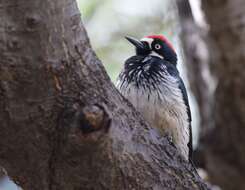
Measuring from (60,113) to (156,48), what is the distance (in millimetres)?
2656

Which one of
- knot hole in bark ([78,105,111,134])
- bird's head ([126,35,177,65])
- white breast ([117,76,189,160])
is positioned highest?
bird's head ([126,35,177,65])

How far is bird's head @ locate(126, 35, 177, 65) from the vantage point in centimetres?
460

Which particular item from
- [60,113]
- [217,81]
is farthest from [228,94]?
[60,113]

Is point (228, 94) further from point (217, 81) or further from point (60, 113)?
point (60, 113)

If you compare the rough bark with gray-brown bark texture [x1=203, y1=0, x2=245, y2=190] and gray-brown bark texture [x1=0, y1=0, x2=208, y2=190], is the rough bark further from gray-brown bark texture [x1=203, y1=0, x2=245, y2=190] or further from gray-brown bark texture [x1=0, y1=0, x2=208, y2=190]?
gray-brown bark texture [x1=0, y1=0, x2=208, y2=190]

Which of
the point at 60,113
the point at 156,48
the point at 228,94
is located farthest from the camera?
the point at 156,48

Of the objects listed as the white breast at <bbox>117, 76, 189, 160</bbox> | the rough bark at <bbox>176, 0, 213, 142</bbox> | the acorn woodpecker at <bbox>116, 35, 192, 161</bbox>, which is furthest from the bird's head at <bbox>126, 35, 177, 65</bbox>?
the white breast at <bbox>117, 76, 189, 160</bbox>

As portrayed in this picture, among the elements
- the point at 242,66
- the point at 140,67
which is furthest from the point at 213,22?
the point at 140,67

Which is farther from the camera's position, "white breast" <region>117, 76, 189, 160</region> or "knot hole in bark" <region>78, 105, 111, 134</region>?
"white breast" <region>117, 76, 189, 160</region>

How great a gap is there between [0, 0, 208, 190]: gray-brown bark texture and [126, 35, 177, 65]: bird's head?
2214 mm

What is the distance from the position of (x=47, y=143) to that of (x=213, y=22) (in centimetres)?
243

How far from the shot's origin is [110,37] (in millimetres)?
6230

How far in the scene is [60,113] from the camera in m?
2.10

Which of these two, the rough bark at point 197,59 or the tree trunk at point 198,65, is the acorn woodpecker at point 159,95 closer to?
the tree trunk at point 198,65
